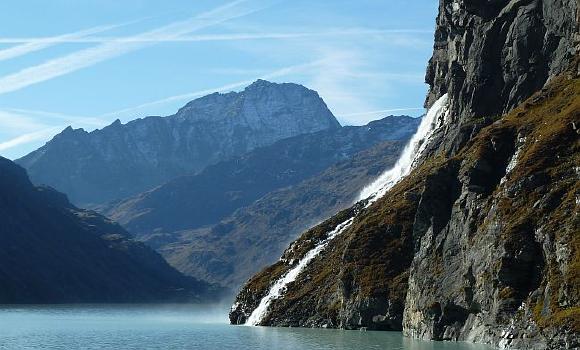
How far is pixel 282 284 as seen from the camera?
17525cm

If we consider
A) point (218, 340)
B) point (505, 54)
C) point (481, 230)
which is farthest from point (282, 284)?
point (481, 230)

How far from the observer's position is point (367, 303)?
143 m

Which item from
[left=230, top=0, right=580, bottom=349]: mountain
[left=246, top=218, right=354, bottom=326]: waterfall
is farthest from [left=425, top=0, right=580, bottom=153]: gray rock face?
[left=246, top=218, right=354, bottom=326]: waterfall

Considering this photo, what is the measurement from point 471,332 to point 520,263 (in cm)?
1356

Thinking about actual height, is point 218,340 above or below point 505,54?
below

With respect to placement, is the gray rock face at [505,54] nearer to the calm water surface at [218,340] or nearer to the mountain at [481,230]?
the mountain at [481,230]

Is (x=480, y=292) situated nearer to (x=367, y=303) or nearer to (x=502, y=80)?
(x=367, y=303)

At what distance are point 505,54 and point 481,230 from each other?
248 ft

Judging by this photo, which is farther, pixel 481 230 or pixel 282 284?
pixel 282 284

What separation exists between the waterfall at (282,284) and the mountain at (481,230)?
1.41ft

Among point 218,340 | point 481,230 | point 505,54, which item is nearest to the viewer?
point 481,230

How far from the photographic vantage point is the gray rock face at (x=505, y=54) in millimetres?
165375

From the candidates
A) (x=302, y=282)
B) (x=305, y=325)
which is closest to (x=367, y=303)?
(x=305, y=325)

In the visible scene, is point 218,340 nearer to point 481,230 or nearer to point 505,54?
point 481,230
